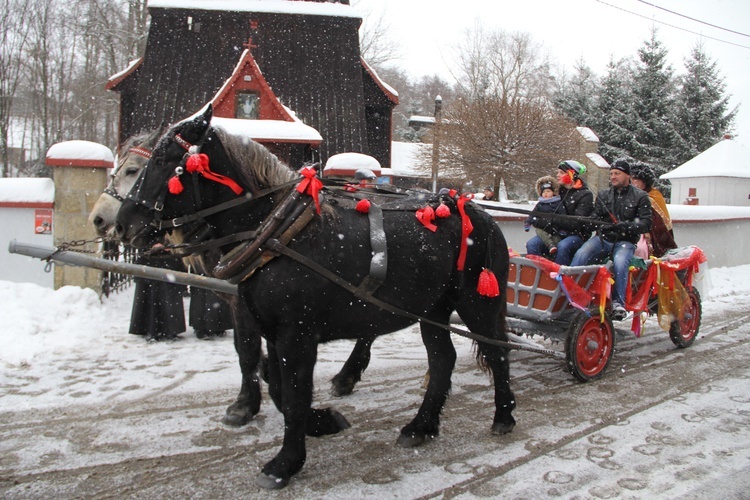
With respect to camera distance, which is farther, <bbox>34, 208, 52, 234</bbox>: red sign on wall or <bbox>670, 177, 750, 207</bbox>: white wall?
<bbox>670, 177, 750, 207</bbox>: white wall

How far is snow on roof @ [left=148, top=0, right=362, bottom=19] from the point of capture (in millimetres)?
17250

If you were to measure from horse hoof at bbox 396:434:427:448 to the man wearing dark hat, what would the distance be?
2706 millimetres

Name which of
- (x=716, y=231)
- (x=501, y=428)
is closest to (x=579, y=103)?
(x=716, y=231)

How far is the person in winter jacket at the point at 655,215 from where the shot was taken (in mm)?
6336

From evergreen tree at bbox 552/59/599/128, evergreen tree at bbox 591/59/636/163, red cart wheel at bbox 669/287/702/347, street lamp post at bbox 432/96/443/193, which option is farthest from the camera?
evergreen tree at bbox 552/59/599/128

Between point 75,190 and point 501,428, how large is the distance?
21.0 ft

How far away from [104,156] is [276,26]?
37.8ft

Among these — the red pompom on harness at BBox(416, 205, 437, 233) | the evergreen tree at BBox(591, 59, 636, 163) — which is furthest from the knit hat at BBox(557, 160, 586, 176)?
the evergreen tree at BBox(591, 59, 636, 163)

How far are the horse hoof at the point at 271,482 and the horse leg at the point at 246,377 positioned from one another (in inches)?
41.1

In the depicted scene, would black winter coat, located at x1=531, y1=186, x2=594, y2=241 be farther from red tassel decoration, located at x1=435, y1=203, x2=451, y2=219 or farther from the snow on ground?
red tassel decoration, located at x1=435, y1=203, x2=451, y2=219

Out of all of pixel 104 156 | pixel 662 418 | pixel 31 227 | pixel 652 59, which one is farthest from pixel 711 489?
pixel 652 59

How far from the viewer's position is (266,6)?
58.5ft

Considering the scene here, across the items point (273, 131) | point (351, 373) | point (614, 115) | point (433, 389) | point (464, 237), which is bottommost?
point (351, 373)

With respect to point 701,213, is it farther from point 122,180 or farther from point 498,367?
point 122,180
